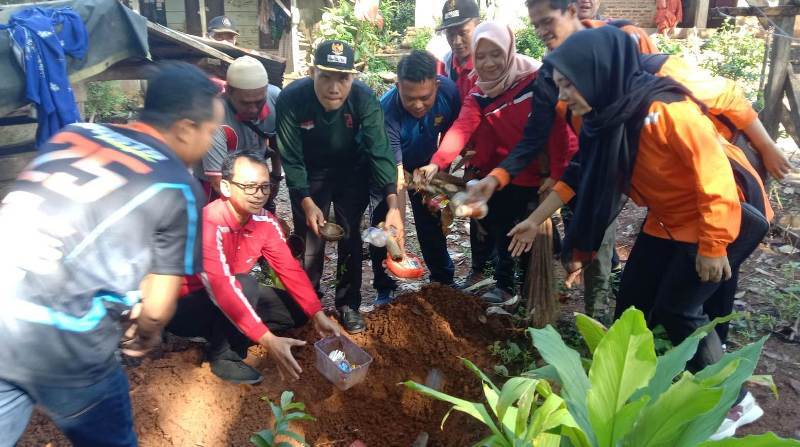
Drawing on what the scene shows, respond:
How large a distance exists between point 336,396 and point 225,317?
76cm

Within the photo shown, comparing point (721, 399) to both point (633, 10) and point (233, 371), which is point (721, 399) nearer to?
point (233, 371)

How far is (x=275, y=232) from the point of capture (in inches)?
125

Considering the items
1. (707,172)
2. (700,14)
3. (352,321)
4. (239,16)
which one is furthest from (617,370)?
(700,14)

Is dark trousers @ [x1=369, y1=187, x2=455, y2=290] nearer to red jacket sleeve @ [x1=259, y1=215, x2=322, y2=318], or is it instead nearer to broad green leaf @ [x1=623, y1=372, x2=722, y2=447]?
red jacket sleeve @ [x1=259, y1=215, x2=322, y2=318]

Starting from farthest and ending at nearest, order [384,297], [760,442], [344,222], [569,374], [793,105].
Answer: [793,105]
[384,297]
[344,222]
[569,374]
[760,442]

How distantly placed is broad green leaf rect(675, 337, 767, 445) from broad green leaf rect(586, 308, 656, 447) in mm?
210

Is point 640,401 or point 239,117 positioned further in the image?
point 239,117

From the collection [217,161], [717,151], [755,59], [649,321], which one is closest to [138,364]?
[217,161]

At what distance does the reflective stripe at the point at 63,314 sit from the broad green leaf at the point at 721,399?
179 centimetres

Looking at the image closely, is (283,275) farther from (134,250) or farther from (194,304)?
(134,250)

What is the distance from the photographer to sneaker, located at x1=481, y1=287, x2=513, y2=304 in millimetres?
3945

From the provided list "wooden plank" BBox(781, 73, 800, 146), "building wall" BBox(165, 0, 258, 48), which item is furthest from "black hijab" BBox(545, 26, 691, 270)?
"building wall" BBox(165, 0, 258, 48)

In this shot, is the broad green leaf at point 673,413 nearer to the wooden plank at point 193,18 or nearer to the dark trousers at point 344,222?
the dark trousers at point 344,222

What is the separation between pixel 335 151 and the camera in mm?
3609
